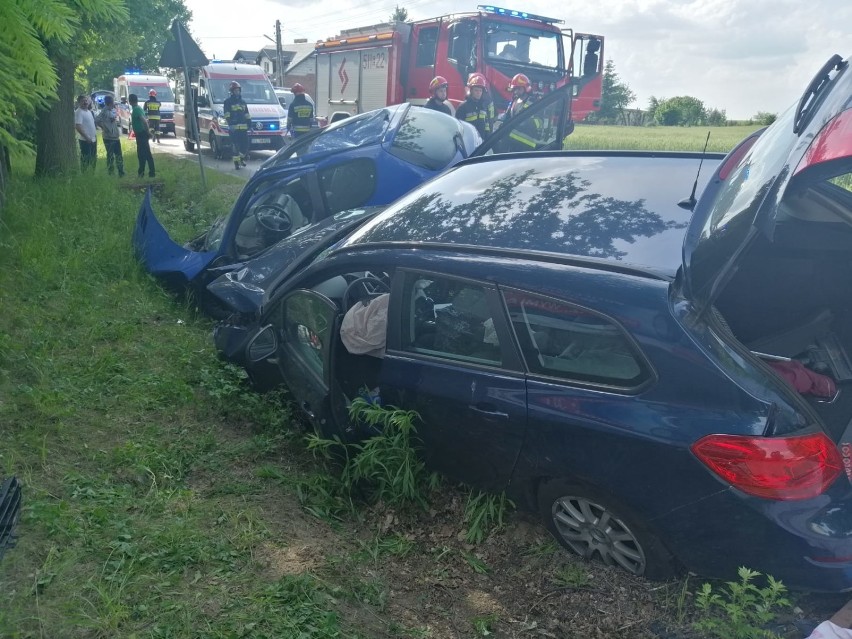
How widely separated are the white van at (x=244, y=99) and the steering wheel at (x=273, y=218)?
1264 centimetres

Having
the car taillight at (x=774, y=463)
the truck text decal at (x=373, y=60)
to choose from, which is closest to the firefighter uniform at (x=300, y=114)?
the truck text decal at (x=373, y=60)

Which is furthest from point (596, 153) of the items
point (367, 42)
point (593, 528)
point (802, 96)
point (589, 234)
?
point (367, 42)

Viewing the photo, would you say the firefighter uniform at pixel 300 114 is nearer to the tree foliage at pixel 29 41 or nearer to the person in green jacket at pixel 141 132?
the person in green jacket at pixel 141 132

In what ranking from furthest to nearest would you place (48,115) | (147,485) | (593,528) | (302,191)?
1. (48,115)
2. (302,191)
3. (147,485)
4. (593,528)

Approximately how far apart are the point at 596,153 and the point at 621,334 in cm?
153

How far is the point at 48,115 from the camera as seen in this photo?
11484 mm

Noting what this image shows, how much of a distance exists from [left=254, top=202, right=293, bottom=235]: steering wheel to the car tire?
4167mm

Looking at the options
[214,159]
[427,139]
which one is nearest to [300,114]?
[214,159]

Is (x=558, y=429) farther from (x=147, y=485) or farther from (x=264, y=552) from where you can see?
(x=147, y=485)

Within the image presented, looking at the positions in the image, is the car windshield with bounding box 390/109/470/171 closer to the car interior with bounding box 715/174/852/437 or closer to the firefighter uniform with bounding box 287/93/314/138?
the car interior with bounding box 715/174/852/437

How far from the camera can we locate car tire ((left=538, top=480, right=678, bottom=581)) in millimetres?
2791

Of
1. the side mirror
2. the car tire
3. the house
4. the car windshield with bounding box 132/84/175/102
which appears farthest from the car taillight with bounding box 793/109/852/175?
the house

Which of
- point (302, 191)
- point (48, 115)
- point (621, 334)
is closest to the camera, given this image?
point (621, 334)

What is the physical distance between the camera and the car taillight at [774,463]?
2438 millimetres
